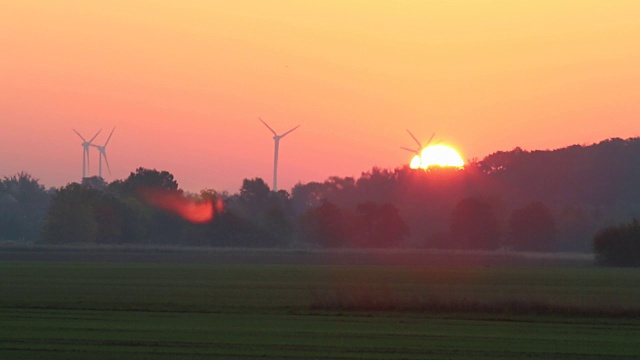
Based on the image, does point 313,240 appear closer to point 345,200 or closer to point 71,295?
point 345,200

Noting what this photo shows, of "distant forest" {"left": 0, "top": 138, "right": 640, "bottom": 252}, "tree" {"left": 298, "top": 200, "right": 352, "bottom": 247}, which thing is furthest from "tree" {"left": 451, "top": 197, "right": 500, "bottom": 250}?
"tree" {"left": 298, "top": 200, "right": 352, "bottom": 247}

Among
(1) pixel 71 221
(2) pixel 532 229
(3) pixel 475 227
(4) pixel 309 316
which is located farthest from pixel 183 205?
(4) pixel 309 316

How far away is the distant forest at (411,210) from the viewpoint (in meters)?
128

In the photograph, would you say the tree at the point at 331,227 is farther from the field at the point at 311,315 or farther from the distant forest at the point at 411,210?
the field at the point at 311,315

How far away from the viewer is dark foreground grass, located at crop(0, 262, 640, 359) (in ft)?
85.7

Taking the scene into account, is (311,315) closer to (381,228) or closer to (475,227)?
(475,227)

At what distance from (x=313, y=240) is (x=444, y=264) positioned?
185ft

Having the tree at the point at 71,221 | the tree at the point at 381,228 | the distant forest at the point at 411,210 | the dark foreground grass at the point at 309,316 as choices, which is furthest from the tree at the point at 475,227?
the dark foreground grass at the point at 309,316

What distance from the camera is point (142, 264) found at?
7794 centimetres

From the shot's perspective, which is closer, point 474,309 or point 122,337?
point 122,337

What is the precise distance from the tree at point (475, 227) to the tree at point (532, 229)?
2083mm

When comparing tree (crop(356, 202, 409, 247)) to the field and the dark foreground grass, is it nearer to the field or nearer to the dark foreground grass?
the field

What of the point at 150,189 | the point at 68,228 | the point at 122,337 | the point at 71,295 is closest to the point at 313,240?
the point at 68,228

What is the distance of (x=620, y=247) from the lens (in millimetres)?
90125
